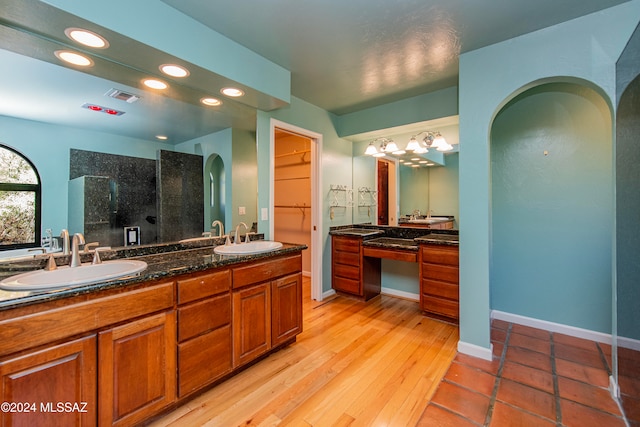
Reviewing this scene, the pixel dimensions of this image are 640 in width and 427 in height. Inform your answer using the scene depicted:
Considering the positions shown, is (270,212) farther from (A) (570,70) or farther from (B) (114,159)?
(A) (570,70)

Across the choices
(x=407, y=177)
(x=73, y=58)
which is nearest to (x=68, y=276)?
(x=73, y=58)

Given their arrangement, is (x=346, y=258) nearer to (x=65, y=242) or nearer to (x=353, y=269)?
(x=353, y=269)

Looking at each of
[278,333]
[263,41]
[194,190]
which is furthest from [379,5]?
[278,333]

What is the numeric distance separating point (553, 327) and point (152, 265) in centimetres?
344

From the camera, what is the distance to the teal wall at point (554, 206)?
238cm

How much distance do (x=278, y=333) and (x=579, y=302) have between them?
8.87 feet

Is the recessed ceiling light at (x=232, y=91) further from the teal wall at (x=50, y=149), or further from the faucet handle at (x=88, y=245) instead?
the faucet handle at (x=88, y=245)

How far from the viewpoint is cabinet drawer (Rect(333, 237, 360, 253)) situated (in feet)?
11.3

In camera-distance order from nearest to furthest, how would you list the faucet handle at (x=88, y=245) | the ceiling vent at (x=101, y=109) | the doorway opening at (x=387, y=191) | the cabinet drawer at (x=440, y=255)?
the faucet handle at (x=88, y=245) → the ceiling vent at (x=101, y=109) → the cabinet drawer at (x=440, y=255) → the doorway opening at (x=387, y=191)

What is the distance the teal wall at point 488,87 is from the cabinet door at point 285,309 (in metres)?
1.40

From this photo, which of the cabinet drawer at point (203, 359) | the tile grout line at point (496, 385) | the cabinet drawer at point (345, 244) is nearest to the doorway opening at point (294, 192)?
the cabinet drawer at point (345, 244)

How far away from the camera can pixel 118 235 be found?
1838 mm

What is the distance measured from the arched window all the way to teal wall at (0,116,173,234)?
3cm

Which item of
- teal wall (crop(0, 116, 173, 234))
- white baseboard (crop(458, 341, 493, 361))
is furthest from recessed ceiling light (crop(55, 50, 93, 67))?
white baseboard (crop(458, 341, 493, 361))
